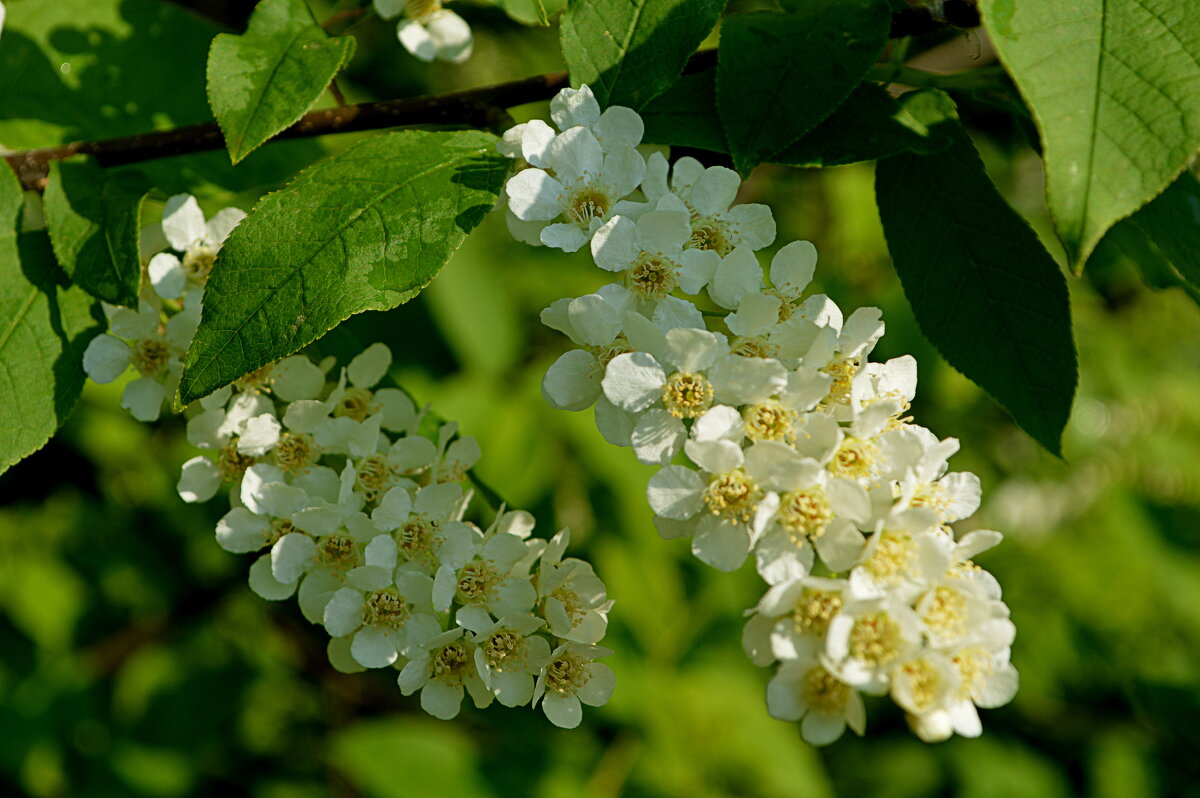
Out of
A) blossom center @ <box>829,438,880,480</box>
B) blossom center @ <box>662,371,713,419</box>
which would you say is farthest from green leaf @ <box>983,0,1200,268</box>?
blossom center @ <box>662,371,713,419</box>

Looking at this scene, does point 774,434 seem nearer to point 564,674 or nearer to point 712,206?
point 712,206

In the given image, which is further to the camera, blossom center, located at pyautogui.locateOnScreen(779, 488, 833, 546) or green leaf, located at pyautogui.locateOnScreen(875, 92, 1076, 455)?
green leaf, located at pyautogui.locateOnScreen(875, 92, 1076, 455)

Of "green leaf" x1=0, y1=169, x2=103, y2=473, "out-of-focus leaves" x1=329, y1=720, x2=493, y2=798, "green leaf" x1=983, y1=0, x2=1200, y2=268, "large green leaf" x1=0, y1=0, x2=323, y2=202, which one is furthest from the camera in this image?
"out-of-focus leaves" x1=329, y1=720, x2=493, y2=798

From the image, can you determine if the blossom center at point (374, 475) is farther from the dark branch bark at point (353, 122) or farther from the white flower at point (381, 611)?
the dark branch bark at point (353, 122)

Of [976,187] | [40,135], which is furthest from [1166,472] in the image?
[40,135]

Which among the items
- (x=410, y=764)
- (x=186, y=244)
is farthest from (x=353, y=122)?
(x=410, y=764)

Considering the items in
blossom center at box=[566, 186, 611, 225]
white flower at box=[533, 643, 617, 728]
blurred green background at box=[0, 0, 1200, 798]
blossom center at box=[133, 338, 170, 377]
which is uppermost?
blossom center at box=[566, 186, 611, 225]

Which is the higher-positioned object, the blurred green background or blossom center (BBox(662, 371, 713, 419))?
blossom center (BBox(662, 371, 713, 419))

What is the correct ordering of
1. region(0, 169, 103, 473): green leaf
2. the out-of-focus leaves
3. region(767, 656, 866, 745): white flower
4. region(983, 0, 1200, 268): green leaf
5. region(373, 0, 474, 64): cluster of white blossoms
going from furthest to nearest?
the out-of-focus leaves < region(373, 0, 474, 64): cluster of white blossoms < region(0, 169, 103, 473): green leaf < region(767, 656, 866, 745): white flower < region(983, 0, 1200, 268): green leaf

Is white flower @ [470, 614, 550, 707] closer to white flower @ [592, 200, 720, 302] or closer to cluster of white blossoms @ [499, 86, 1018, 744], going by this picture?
cluster of white blossoms @ [499, 86, 1018, 744]
